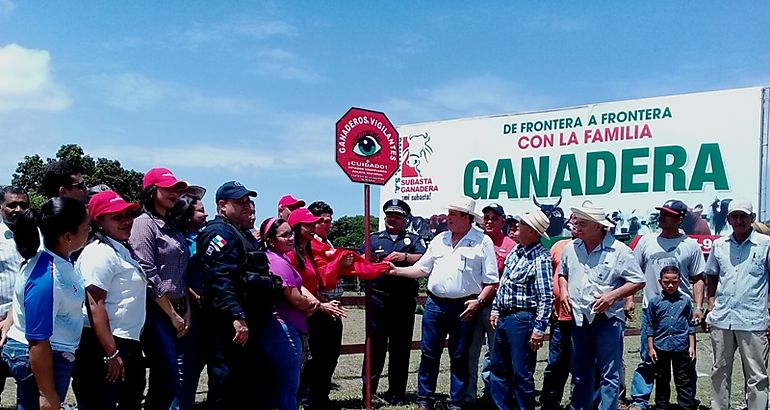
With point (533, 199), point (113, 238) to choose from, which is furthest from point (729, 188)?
point (113, 238)

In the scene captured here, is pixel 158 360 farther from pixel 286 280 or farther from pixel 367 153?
pixel 367 153

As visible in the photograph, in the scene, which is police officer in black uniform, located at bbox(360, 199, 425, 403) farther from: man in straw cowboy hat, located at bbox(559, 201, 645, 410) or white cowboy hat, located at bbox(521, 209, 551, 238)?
man in straw cowboy hat, located at bbox(559, 201, 645, 410)

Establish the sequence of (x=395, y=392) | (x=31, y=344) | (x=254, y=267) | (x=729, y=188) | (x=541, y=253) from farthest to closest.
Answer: (x=729, y=188) < (x=395, y=392) < (x=541, y=253) < (x=254, y=267) < (x=31, y=344)

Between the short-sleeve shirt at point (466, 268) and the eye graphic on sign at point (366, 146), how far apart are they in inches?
48.2

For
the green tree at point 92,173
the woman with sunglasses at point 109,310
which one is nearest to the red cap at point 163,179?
the woman with sunglasses at point 109,310

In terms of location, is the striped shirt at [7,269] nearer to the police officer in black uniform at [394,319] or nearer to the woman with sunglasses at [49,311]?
the woman with sunglasses at [49,311]

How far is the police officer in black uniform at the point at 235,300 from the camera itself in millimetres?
4902

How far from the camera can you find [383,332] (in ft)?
24.9

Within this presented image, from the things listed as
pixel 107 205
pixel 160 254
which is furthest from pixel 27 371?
pixel 160 254

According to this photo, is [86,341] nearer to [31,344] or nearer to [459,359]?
[31,344]

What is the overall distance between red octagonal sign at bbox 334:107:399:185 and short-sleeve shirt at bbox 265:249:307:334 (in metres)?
2.05

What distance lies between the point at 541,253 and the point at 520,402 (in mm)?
1278

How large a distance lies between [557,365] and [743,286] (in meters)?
1.78

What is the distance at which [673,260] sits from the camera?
23.1ft
